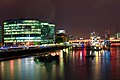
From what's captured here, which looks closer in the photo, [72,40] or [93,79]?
[93,79]

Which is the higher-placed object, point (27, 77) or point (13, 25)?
point (13, 25)

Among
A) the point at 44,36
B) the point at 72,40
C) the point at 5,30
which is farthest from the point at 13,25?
the point at 72,40

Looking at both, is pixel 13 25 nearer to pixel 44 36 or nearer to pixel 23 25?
pixel 23 25

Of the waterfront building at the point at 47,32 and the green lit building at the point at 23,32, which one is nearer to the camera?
the green lit building at the point at 23,32

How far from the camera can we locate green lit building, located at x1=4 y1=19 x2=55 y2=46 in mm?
72750

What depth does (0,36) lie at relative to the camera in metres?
86.2

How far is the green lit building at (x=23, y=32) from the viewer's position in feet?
239

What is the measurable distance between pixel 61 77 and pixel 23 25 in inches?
2144

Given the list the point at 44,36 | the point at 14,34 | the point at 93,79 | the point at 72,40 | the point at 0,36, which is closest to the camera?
the point at 93,79

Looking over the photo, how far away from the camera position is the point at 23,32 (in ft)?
239

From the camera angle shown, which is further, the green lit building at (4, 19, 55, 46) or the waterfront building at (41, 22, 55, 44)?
the waterfront building at (41, 22, 55, 44)

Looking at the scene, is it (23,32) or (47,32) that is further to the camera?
(47,32)

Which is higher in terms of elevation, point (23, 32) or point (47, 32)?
point (47, 32)

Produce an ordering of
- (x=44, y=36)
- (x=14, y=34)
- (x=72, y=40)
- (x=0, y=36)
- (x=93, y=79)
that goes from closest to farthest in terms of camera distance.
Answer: (x=93, y=79) < (x=14, y=34) < (x=44, y=36) < (x=0, y=36) < (x=72, y=40)
